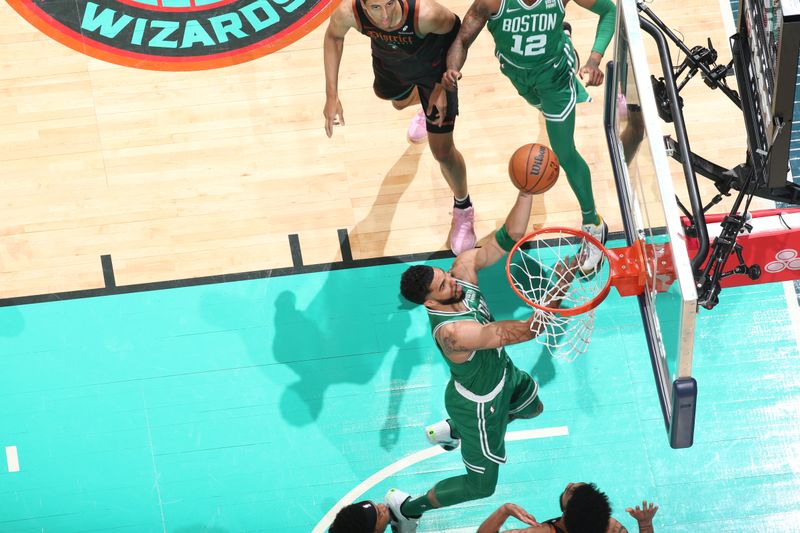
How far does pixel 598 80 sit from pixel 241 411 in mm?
3296

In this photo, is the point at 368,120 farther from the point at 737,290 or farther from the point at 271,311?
the point at 737,290

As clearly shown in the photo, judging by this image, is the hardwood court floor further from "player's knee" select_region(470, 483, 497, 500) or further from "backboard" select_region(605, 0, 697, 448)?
"player's knee" select_region(470, 483, 497, 500)

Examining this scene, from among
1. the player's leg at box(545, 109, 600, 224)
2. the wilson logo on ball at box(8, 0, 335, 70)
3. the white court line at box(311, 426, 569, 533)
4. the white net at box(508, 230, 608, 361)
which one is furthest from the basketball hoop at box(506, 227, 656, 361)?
the wilson logo on ball at box(8, 0, 335, 70)

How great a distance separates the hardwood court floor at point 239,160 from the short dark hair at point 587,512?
2.46m

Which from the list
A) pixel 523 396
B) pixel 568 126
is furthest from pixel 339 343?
pixel 568 126

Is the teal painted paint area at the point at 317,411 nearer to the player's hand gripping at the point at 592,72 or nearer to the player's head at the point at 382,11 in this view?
the player's hand gripping at the point at 592,72

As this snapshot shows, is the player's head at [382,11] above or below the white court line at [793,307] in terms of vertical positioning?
above

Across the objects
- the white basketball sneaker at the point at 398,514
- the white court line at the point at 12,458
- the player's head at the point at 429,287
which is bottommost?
the white basketball sneaker at the point at 398,514

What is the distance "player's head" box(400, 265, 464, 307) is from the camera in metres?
5.71

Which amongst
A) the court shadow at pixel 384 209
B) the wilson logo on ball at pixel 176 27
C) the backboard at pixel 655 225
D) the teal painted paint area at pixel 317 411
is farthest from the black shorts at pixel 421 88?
the wilson logo on ball at pixel 176 27

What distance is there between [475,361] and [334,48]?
240 cm

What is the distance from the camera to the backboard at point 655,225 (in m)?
5.02

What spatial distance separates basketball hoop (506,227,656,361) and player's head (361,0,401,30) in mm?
1598

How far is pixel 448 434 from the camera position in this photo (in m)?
6.62
